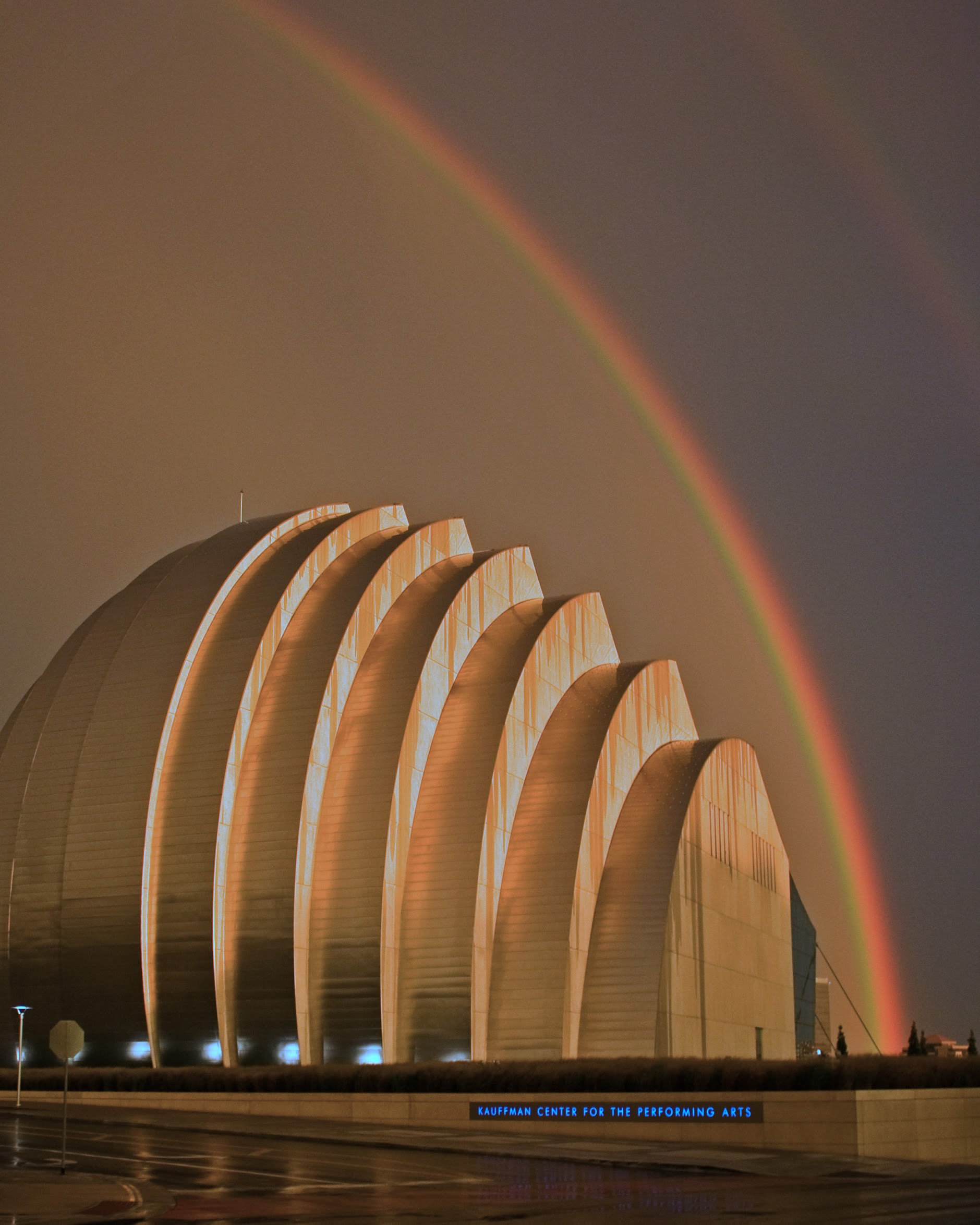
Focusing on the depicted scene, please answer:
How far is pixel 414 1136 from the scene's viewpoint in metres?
29.4

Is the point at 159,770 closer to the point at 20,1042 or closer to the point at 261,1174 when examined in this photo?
the point at 20,1042

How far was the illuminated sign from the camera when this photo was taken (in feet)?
97.9

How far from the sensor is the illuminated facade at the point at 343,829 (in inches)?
1542

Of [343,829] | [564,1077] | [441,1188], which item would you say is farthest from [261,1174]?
[343,829]

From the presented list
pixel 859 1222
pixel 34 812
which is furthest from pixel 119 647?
pixel 859 1222

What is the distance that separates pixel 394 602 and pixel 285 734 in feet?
23.0

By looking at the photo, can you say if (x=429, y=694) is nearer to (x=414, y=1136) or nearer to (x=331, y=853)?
(x=331, y=853)

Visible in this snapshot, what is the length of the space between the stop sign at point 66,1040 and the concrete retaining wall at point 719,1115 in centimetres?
1161

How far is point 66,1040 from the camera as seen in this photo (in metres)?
22.3

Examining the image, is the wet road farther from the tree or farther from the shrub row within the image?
the tree

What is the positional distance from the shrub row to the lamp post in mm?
1324

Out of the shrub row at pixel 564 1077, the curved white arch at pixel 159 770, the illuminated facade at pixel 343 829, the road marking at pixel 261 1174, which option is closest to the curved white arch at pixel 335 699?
the illuminated facade at pixel 343 829

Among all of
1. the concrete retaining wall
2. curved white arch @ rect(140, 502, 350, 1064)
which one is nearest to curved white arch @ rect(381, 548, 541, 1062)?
the concrete retaining wall

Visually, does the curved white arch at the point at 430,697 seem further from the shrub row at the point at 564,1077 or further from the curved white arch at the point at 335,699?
the shrub row at the point at 564,1077
